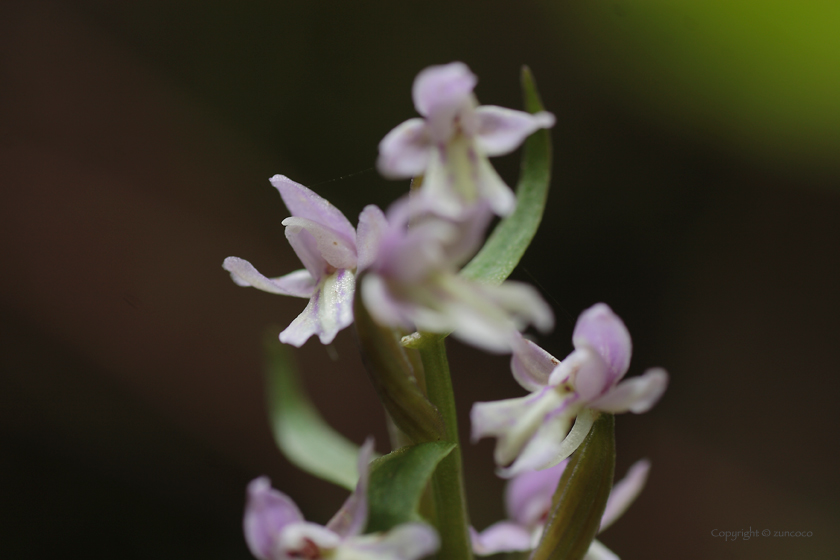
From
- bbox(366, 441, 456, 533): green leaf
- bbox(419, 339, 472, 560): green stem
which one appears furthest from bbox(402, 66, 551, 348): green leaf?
bbox(366, 441, 456, 533): green leaf

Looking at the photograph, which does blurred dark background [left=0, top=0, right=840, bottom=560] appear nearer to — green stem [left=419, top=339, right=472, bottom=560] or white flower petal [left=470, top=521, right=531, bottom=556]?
white flower petal [left=470, top=521, right=531, bottom=556]

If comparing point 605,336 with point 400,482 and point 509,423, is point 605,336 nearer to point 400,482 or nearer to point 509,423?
point 509,423

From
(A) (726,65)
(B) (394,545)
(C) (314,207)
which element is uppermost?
(A) (726,65)

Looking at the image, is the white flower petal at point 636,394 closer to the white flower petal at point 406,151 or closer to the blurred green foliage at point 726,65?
the white flower petal at point 406,151

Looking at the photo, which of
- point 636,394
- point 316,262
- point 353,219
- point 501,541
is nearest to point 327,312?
point 316,262

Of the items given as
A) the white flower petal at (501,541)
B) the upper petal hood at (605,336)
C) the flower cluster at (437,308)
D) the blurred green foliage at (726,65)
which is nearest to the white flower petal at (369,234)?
the flower cluster at (437,308)
